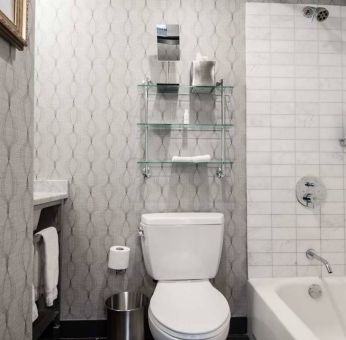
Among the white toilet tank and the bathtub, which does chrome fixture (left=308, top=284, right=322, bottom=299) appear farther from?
the white toilet tank

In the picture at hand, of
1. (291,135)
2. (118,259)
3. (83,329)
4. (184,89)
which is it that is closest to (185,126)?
(184,89)

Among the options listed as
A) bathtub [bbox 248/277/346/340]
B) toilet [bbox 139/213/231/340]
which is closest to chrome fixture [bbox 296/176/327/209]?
bathtub [bbox 248/277/346/340]

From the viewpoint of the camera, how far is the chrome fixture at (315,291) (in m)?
1.83

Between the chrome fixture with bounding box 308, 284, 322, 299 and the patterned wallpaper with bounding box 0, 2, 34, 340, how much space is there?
5.22ft

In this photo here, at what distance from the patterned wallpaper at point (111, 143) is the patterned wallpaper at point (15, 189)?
89cm

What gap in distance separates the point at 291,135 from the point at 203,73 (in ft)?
2.33

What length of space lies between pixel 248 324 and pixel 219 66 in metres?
1.69

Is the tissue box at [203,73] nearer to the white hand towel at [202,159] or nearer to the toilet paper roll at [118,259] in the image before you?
the white hand towel at [202,159]

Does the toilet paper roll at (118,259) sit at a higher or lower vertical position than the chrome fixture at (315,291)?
higher

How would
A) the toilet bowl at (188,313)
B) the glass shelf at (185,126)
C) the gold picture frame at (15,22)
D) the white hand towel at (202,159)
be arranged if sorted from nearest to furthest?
1. the gold picture frame at (15,22)
2. the toilet bowl at (188,313)
3. the white hand towel at (202,159)
4. the glass shelf at (185,126)

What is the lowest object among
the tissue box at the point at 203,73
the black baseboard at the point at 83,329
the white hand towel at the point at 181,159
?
the black baseboard at the point at 83,329

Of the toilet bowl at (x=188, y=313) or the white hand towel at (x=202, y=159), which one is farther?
the white hand towel at (x=202, y=159)

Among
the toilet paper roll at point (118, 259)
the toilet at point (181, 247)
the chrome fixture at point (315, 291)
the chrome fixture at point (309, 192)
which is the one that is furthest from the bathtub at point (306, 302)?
the toilet paper roll at point (118, 259)

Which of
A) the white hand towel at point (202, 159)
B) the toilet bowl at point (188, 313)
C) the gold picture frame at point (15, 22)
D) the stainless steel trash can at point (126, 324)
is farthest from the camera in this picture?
the white hand towel at point (202, 159)
